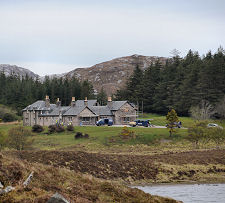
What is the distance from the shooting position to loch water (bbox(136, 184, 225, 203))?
86.7ft

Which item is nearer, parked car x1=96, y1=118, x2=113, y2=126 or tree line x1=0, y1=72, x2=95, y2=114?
parked car x1=96, y1=118, x2=113, y2=126

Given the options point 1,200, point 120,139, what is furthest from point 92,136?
point 1,200

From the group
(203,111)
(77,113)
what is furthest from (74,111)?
(203,111)

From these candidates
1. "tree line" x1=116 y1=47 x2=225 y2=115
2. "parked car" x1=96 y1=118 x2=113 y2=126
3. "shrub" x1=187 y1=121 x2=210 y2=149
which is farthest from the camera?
"tree line" x1=116 y1=47 x2=225 y2=115

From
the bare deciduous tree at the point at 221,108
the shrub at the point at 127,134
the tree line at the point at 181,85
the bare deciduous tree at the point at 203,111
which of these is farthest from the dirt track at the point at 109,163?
the tree line at the point at 181,85

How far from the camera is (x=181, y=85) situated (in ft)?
336

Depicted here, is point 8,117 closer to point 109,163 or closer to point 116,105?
point 116,105

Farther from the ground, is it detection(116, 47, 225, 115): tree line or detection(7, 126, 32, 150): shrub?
detection(116, 47, 225, 115): tree line

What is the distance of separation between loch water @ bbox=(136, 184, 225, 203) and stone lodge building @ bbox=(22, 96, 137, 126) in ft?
177

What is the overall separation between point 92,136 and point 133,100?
5293 centimetres

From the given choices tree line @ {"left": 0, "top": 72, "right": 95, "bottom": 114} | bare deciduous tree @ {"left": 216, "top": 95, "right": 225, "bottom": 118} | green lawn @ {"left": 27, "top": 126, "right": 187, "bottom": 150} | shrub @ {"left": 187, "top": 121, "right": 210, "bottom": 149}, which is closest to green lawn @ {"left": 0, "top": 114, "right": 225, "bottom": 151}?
green lawn @ {"left": 27, "top": 126, "right": 187, "bottom": 150}

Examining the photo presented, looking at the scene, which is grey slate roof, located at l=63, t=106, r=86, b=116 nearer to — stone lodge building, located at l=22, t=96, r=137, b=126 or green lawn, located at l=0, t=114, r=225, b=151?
stone lodge building, located at l=22, t=96, r=137, b=126

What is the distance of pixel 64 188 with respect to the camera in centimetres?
2055

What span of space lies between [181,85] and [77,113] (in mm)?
34018
